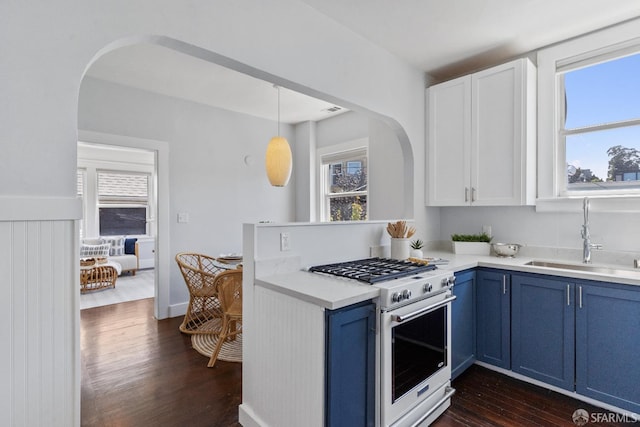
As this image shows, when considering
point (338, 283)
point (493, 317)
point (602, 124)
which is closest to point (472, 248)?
point (493, 317)

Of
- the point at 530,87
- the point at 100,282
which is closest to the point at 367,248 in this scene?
the point at 530,87

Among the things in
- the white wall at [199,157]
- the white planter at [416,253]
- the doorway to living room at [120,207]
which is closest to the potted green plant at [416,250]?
the white planter at [416,253]

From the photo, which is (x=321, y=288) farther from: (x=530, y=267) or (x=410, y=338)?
(x=530, y=267)

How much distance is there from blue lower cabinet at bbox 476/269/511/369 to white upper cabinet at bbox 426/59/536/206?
67cm

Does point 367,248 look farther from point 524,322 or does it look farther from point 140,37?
point 140,37

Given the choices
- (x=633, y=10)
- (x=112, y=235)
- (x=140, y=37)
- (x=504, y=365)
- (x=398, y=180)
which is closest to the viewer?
(x=140, y=37)

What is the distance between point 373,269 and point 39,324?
5.31 feet

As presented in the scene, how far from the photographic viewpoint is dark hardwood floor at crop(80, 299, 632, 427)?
77.5 inches

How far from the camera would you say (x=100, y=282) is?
17.3ft

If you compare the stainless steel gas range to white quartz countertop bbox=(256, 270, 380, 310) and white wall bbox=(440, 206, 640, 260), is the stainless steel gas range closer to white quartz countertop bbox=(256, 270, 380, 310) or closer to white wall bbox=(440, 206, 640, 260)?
white quartz countertop bbox=(256, 270, 380, 310)

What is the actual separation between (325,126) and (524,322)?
3.65 meters

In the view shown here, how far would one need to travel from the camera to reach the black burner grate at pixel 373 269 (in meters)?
1.82

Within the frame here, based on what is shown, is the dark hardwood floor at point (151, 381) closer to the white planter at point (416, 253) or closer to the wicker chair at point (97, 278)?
the white planter at point (416, 253)

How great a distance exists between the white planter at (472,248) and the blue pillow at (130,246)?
6.41 m
